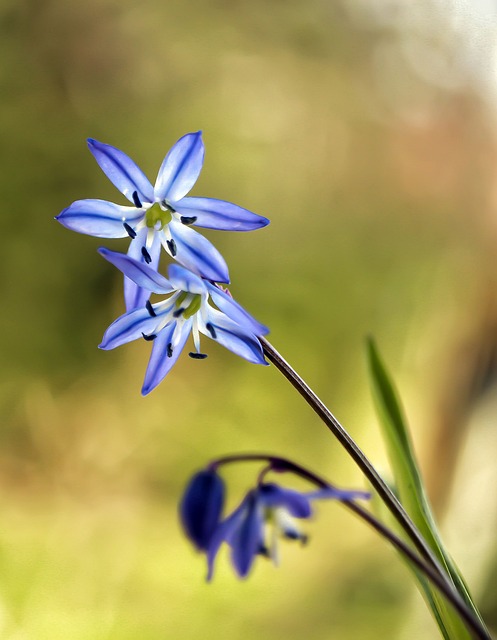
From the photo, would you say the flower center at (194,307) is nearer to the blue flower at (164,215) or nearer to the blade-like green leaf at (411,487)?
the blue flower at (164,215)

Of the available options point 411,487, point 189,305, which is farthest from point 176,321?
point 411,487

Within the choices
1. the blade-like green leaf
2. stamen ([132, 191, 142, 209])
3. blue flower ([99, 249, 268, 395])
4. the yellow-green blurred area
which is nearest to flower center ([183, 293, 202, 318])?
blue flower ([99, 249, 268, 395])

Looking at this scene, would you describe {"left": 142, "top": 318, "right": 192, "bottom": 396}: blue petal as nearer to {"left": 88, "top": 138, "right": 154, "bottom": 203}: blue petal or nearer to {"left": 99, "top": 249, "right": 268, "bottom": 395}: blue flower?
{"left": 99, "top": 249, "right": 268, "bottom": 395}: blue flower

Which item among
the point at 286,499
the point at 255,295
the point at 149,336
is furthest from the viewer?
the point at 255,295

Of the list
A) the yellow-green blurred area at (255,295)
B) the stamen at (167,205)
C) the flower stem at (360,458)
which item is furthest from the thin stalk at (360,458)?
the yellow-green blurred area at (255,295)

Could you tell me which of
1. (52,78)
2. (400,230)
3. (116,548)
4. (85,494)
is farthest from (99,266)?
(400,230)

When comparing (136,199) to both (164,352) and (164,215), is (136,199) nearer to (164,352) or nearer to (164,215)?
(164,215)
